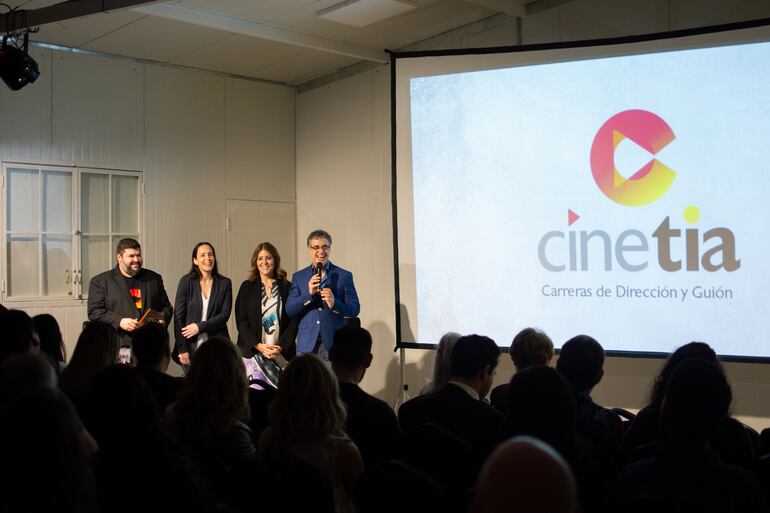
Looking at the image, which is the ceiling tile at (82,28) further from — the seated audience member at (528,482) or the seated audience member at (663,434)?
the seated audience member at (528,482)

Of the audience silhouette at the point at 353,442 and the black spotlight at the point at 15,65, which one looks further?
the black spotlight at the point at 15,65

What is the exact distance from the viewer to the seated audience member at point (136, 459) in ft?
5.57

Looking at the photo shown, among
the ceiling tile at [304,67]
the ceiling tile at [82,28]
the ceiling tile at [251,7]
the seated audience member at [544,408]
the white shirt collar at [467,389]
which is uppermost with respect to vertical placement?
the ceiling tile at [251,7]

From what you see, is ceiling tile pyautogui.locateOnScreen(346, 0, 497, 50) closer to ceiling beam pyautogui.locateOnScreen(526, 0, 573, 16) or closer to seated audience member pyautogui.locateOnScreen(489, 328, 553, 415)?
ceiling beam pyautogui.locateOnScreen(526, 0, 573, 16)

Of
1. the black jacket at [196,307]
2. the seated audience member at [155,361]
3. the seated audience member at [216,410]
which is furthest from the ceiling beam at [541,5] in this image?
the seated audience member at [216,410]

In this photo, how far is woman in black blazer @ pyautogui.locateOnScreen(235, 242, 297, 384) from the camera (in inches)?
223

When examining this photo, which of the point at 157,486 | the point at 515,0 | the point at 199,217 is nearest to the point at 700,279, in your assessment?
the point at 515,0

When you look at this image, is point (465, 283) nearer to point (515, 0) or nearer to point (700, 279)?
point (700, 279)

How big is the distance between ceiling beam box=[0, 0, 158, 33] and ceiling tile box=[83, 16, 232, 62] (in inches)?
42.8

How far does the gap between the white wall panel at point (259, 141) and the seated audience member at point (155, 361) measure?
4.34 metres

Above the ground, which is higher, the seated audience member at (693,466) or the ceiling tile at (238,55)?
the ceiling tile at (238,55)

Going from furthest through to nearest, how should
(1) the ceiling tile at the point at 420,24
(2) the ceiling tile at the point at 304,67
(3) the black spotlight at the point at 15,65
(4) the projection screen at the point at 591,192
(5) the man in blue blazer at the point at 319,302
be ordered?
(2) the ceiling tile at the point at 304,67
(1) the ceiling tile at the point at 420,24
(5) the man in blue blazer at the point at 319,302
(3) the black spotlight at the point at 15,65
(4) the projection screen at the point at 591,192

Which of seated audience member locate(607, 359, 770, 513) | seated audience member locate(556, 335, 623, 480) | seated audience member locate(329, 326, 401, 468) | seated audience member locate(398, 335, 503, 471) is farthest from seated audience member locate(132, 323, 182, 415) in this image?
seated audience member locate(607, 359, 770, 513)

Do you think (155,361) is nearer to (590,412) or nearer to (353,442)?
(353,442)
